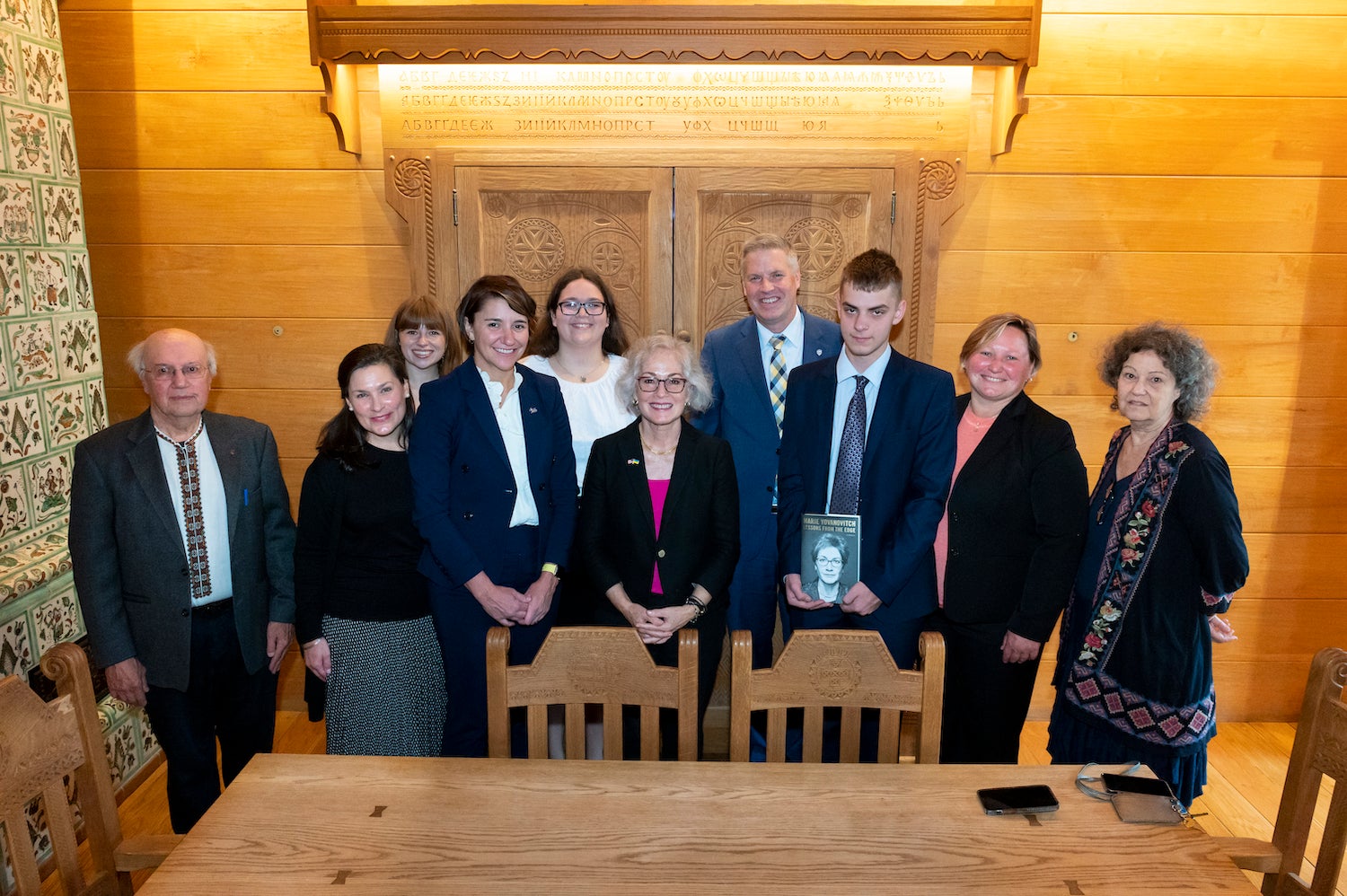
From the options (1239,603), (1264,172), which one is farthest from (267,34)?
(1239,603)

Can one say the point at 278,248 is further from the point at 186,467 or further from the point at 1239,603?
the point at 1239,603

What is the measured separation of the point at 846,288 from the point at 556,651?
3.99 ft

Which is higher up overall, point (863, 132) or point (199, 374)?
point (863, 132)

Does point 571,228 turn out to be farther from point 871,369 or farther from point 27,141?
point 27,141

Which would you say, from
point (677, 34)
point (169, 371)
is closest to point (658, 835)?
point (169, 371)

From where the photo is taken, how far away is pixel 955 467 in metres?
2.39

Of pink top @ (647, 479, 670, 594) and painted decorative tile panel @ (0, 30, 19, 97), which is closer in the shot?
pink top @ (647, 479, 670, 594)

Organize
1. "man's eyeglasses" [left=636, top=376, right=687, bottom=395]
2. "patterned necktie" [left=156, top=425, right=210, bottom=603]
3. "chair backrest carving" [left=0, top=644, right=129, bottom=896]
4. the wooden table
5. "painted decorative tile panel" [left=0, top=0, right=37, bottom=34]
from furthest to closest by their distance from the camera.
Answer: "painted decorative tile panel" [left=0, top=0, right=37, bottom=34], "man's eyeglasses" [left=636, top=376, right=687, bottom=395], "patterned necktie" [left=156, top=425, right=210, bottom=603], "chair backrest carving" [left=0, top=644, right=129, bottom=896], the wooden table

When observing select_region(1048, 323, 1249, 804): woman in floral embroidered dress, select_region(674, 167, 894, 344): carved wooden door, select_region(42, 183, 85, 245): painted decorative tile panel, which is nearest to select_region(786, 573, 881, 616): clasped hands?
select_region(1048, 323, 1249, 804): woman in floral embroidered dress

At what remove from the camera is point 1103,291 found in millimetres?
3422

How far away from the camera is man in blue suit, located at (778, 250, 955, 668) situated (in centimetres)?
234

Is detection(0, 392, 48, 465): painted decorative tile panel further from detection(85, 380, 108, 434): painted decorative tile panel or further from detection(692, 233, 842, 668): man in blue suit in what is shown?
detection(692, 233, 842, 668): man in blue suit

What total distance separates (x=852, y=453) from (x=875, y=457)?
60 millimetres

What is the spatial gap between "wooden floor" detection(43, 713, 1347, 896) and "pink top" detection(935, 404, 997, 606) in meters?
1.20
